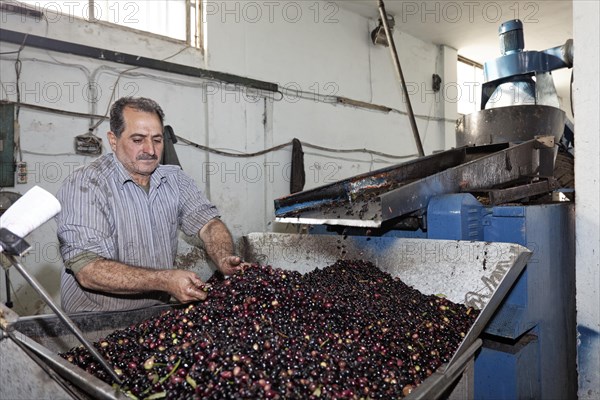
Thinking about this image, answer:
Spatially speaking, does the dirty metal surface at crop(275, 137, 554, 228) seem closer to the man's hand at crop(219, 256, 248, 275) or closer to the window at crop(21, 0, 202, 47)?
the man's hand at crop(219, 256, 248, 275)

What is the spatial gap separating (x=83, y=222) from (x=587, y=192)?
2529mm

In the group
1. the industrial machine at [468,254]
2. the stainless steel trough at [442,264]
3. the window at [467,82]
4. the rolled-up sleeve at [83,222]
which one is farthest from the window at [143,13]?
the window at [467,82]

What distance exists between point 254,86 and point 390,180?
8.90ft

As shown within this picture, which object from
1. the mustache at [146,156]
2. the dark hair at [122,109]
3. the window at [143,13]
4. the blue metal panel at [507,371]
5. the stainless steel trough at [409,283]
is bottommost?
the blue metal panel at [507,371]

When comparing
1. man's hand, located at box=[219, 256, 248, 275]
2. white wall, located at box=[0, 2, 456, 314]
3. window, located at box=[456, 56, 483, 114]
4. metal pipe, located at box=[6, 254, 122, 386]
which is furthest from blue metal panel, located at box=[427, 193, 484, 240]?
window, located at box=[456, 56, 483, 114]

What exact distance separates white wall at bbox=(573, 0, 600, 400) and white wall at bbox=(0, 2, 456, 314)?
285 centimetres

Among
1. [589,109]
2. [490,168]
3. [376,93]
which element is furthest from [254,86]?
[589,109]

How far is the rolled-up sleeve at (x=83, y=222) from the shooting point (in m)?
1.79

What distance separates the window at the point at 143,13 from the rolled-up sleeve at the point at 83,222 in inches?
85.3

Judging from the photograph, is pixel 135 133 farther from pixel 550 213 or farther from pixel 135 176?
pixel 550 213

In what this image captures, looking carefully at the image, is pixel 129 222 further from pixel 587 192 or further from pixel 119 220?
pixel 587 192

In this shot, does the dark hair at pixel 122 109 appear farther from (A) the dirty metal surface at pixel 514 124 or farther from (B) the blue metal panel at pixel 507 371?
(A) the dirty metal surface at pixel 514 124

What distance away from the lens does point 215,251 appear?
7.48ft

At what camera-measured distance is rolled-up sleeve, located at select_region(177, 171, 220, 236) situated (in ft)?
7.98
